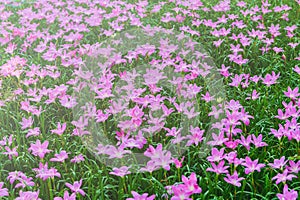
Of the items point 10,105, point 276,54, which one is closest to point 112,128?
point 10,105

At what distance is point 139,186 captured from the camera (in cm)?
238

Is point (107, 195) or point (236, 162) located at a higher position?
point (236, 162)

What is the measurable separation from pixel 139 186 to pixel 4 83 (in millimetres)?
1911

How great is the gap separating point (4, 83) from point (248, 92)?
2.19 m

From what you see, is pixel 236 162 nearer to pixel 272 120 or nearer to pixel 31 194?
pixel 272 120

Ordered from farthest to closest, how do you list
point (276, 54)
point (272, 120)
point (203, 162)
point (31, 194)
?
1. point (276, 54)
2. point (272, 120)
3. point (203, 162)
4. point (31, 194)

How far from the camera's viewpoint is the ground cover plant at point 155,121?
2.25m

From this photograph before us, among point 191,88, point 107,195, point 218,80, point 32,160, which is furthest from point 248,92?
point 32,160

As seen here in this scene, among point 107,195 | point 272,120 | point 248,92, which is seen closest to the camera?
point 107,195

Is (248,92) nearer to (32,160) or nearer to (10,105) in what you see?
(32,160)

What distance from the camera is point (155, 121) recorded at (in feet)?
8.27

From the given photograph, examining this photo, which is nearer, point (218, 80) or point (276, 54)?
point (218, 80)

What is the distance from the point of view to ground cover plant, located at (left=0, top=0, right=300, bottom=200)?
88.4 inches

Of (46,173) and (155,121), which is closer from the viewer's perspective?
(46,173)
